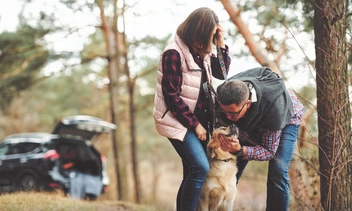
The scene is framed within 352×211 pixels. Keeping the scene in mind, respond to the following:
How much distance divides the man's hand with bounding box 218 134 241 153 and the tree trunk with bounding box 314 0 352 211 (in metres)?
0.90

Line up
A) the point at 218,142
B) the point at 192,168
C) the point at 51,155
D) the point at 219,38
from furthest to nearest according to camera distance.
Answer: the point at 51,155 → the point at 219,38 → the point at 218,142 → the point at 192,168

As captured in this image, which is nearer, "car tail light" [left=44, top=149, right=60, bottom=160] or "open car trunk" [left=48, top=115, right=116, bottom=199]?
"open car trunk" [left=48, top=115, right=116, bottom=199]

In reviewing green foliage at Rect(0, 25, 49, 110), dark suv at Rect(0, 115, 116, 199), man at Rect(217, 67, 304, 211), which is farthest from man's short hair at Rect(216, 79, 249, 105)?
green foliage at Rect(0, 25, 49, 110)

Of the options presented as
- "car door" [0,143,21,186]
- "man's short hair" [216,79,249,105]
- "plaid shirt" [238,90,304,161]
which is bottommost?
"car door" [0,143,21,186]

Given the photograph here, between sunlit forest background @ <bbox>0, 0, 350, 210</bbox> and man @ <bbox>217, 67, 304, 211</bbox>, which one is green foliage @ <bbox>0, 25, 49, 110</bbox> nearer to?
sunlit forest background @ <bbox>0, 0, 350, 210</bbox>

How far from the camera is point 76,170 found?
10.2 m

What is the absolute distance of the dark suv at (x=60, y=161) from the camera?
9492mm

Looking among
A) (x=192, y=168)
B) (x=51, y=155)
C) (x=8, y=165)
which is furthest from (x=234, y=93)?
(x=8, y=165)

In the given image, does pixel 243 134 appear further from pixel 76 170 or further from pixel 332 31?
pixel 76 170

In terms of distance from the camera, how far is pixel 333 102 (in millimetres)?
4191

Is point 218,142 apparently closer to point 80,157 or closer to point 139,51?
point 80,157

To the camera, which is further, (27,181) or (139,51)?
(139,51)

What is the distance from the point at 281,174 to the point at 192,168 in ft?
2.43

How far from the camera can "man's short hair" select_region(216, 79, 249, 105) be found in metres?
3.33
